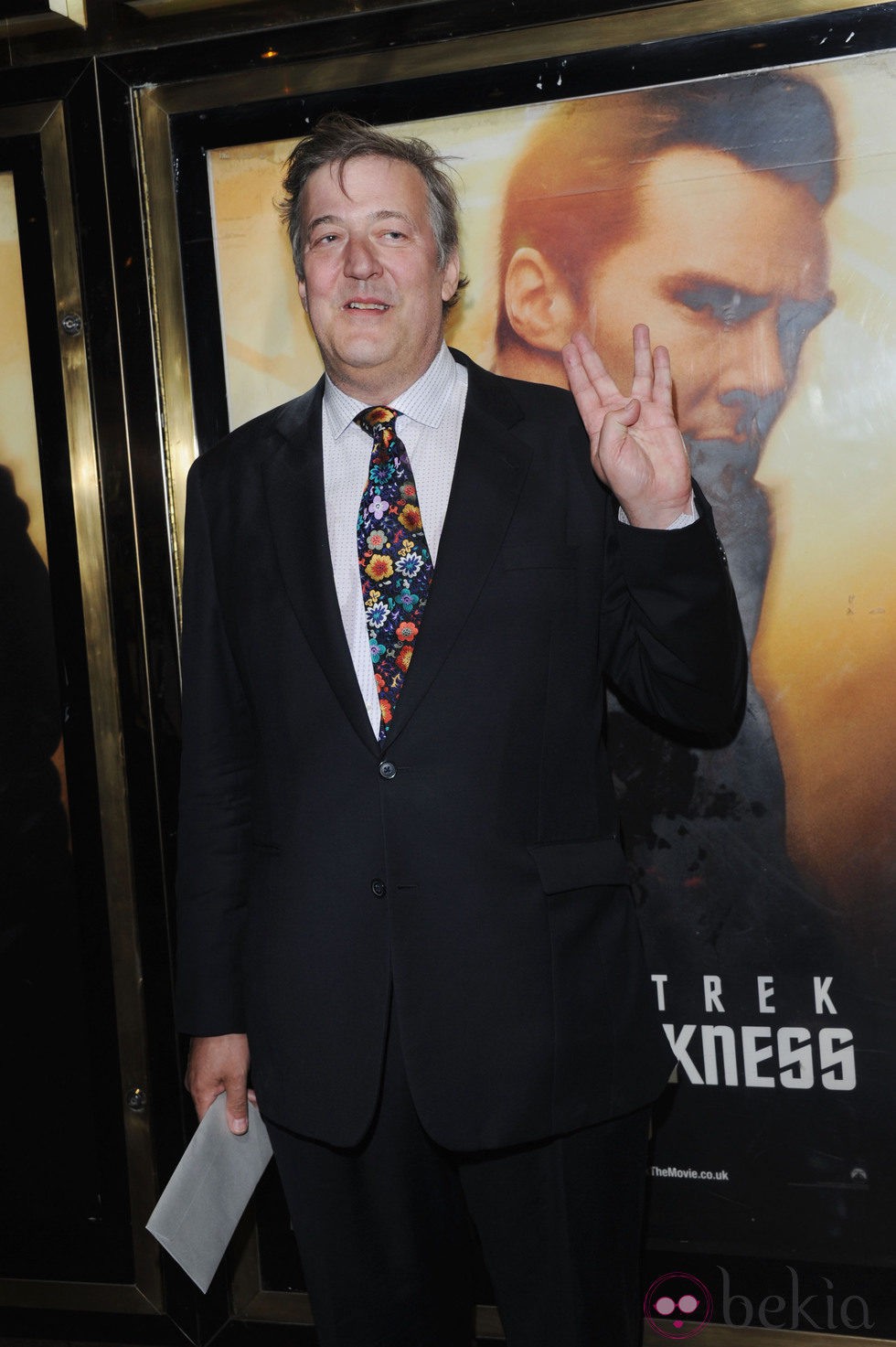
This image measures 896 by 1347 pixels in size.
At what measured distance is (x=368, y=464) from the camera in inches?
60.1

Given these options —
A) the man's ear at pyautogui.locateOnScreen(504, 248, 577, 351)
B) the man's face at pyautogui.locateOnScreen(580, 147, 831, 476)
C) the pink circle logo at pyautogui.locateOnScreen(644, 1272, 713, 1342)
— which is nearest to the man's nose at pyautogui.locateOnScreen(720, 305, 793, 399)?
the man's face at pyautogui.locateOnScreen(580, 147, 831, 476)

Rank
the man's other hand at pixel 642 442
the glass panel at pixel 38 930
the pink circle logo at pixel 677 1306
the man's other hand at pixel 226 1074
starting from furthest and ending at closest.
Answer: the glass panel at pixel 38 930, the pink circle logo at pixel 677 1306, the man's other hand at pixel 226 1074, the man's other hand at pixel 642 442

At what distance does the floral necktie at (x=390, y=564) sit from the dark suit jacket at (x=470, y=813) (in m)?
0.04

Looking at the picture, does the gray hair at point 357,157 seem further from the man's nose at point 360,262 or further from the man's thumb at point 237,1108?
the man's thumb at point 237,1108

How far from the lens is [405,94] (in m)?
1.82

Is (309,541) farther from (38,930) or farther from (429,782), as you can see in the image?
(38,930)

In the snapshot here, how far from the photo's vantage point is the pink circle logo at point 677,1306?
188 cm

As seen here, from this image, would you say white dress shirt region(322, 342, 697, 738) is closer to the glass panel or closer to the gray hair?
the gray hair

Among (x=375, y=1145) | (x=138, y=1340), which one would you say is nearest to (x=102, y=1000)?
(x=138, y=1340)

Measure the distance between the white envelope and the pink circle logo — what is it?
2.29 feet

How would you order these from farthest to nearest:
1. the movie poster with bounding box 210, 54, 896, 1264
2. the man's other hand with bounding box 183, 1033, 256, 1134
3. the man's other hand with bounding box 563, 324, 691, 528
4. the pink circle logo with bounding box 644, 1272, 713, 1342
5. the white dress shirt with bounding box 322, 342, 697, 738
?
1. the pink circle logo with bounding box 644, 1272, 713, 1342
2. the movie poster with bounding box 210, 54, 896, 1264
3. the man's other hand with bounding box 183, 1033, 256, 1134
4. the white dress shirt with bounding box 322, 342, 697, 738
5. the man's other hand with bounding box 563, 324, 691, 528

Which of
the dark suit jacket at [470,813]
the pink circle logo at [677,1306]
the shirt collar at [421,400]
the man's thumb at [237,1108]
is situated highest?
the shirt collar at [421,400]

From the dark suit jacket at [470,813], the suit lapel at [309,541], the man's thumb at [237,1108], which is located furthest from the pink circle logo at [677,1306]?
the suit lapel at [309,541]

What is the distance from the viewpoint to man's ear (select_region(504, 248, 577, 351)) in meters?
1.81
